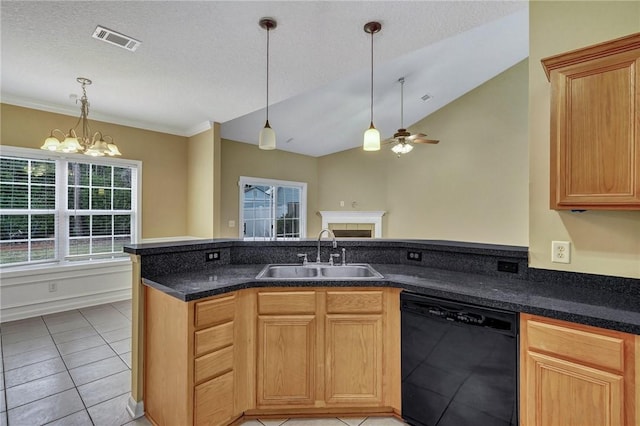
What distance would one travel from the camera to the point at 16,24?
7.52 feet

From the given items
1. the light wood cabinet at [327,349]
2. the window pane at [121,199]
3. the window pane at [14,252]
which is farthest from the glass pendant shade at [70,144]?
the light wood cabinet at [327,349]

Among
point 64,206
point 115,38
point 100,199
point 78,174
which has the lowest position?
point 64,206

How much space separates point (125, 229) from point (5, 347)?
76.5 inches

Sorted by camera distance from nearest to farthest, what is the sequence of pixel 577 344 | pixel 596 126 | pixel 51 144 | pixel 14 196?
pixel 577 344
pixel 596 126
pixel 51 144
pixel 14 196

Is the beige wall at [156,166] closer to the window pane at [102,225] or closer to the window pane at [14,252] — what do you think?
the window pane at [102,225]

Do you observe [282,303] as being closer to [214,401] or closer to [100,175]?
[214,401]

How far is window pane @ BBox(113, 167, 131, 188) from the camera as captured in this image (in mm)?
4484

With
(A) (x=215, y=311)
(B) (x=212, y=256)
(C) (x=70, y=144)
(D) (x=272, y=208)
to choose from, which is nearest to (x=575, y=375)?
(A) (x=215, y=311)

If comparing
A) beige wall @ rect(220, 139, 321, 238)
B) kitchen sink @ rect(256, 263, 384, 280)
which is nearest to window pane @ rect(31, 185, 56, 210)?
beige wall @ rect(220, 139, 321, 238)

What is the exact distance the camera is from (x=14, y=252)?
3729mm

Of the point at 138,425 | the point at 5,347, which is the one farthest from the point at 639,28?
the point at 5,347

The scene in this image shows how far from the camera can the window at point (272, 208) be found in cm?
599

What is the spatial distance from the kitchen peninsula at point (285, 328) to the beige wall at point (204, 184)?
2532mm

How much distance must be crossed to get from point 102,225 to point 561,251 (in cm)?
520
